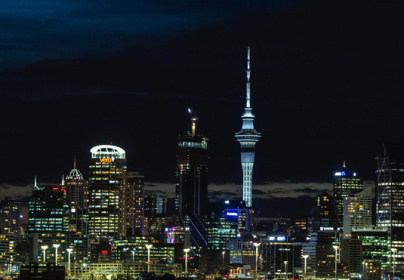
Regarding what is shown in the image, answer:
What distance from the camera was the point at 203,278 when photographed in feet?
652

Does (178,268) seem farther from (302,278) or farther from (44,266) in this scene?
(44,266)

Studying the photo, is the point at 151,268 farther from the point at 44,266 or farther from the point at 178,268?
the point at 44,266

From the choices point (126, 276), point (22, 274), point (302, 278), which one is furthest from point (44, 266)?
point (302, 278)

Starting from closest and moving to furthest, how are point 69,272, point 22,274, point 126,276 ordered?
point 22,274 < point 69,272 < point 126,276

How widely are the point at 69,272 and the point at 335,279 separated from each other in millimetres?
46379

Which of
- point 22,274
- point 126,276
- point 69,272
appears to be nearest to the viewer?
point 22,274

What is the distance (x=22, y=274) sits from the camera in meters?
155

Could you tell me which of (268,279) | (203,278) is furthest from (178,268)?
(268,279)

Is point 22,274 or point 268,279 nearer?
point 22,274

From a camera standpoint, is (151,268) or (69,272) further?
(151,268)

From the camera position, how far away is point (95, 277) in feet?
637

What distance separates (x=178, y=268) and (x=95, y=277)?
1428cm

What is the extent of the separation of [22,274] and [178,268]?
160ft

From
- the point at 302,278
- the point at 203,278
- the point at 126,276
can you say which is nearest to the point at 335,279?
the point at 302,278
